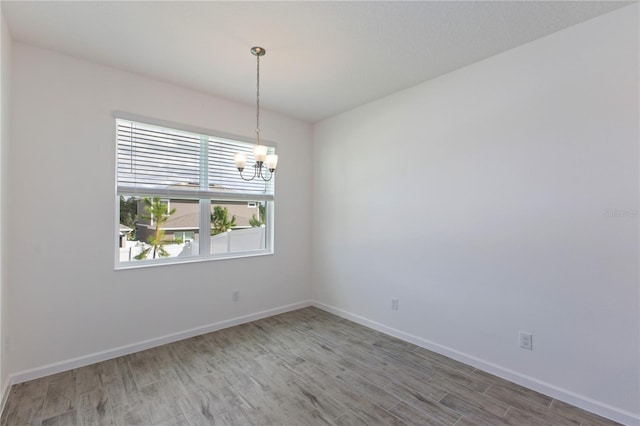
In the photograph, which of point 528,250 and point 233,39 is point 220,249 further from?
point 528,250

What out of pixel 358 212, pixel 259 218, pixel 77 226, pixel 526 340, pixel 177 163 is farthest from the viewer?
pixel 259 218

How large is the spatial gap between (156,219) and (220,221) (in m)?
0.73

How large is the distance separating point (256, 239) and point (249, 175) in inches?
34.9

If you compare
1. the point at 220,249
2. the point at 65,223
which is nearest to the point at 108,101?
the point at 65,223

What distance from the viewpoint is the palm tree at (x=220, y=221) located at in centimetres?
364

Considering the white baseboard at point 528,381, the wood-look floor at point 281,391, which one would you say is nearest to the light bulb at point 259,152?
the wood-look floor at point 281,391

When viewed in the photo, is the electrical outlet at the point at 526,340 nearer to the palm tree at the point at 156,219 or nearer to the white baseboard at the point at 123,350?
the white baseboard at the point at 123,350

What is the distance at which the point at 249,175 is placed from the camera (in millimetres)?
3961

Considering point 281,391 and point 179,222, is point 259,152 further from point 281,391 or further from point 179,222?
point 281,391

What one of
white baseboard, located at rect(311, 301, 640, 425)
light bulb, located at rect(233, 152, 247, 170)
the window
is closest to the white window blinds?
the window

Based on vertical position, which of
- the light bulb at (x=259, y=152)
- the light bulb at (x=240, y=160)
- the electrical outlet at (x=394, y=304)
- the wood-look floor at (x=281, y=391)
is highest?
the light bulb at (x=259, y=152)

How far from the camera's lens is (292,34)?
2.30 metres

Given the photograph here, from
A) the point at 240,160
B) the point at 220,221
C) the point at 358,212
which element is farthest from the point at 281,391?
the point at 358,212

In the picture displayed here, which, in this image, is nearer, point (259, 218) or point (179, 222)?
point (179, 222)
